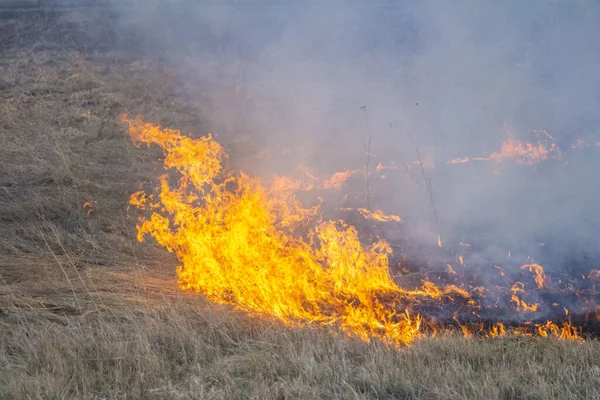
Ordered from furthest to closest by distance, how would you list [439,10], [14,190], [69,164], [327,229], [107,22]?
[107,22] → [439,10] → [69,164] → [14,190] → [327,229]

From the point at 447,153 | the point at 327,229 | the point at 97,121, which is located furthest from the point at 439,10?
the point at 97,121

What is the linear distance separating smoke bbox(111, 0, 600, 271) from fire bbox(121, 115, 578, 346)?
137 centimetres

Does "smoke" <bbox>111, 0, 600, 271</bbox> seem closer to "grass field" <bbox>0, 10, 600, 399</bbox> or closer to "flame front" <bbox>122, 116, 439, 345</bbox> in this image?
"flame front" <bbox>122, 116, 439, 345</bbox>

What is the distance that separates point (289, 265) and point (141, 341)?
1.62 metres

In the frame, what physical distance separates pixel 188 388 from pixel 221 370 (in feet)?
0.77

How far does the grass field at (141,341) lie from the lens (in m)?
2.94

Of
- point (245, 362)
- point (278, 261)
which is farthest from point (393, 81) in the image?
point (245, 362)

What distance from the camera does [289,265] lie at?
15.6 feet

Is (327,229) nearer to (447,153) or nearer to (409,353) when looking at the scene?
(409,353)

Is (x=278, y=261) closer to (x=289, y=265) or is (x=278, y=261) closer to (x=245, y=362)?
(x=289, y=265)

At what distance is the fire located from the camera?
13.8ft

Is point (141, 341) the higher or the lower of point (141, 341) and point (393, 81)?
the lower

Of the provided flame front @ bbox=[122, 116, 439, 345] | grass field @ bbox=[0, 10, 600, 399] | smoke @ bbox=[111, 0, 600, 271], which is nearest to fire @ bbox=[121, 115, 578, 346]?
flame front @ bbox=[122, 116, 439, 345]

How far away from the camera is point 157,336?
3598 millimetres
